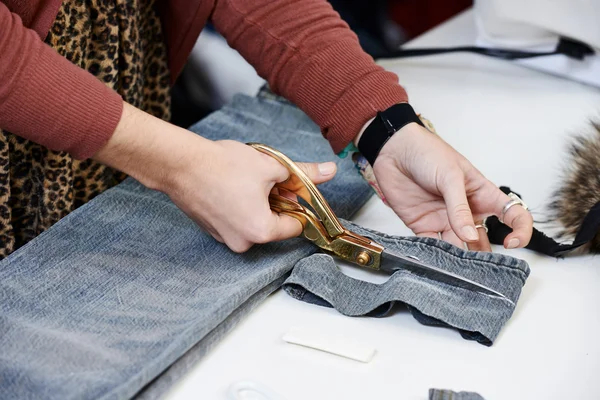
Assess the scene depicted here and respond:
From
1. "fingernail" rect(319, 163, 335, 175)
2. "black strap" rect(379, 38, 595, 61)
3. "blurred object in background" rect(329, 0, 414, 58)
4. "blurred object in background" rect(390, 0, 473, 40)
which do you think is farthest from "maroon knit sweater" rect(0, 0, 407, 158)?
"blurred object in background" rect(390, 0, 473, 40)

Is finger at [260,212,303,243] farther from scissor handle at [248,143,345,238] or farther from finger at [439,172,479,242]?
finger at [439,172,479,242]

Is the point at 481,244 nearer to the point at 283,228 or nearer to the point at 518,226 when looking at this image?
the point at 518,226

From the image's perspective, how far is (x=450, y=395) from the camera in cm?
48

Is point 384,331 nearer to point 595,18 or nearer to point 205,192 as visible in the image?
point 205,192

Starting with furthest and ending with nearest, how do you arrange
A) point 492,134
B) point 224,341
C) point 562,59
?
1. point 562,59
2. point 492,134
3. point 224,341

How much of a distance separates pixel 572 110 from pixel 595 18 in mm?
122

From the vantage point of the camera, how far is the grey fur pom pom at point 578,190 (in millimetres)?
679

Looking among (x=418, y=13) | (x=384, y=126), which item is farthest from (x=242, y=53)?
(x=418, y=13)

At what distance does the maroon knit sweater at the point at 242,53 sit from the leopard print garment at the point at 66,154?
0.15 ft

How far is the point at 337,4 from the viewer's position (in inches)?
56.4

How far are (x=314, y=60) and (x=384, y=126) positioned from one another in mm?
109

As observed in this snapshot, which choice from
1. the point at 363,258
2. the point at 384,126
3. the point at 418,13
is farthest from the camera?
the point at 418,13

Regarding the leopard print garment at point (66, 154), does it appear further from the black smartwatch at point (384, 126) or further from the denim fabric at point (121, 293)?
the black smartwatch at point (384, 126)

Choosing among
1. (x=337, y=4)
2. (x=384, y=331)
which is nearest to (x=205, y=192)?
(x=384, y=331)
